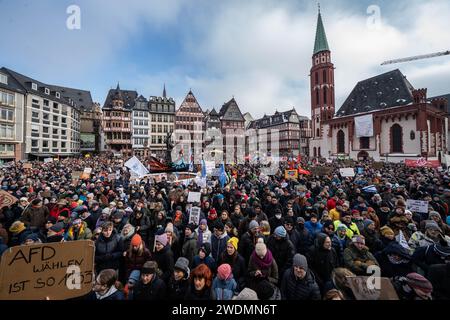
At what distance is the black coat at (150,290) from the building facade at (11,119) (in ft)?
141

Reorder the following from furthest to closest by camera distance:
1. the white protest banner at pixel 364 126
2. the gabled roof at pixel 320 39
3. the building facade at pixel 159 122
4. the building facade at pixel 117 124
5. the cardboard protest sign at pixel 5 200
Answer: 1. the gabled roof at pixel 320 39
2. the building facade at pixel 159 122
3. the building facade at pixel 117 124
4. the white protest banner at pixel 364 126
5. the cardboard protest sign at pixel 5 200

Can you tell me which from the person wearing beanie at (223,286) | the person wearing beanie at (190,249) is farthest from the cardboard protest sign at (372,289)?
the person wearing beanie at (190,249)

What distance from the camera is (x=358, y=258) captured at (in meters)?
3.46

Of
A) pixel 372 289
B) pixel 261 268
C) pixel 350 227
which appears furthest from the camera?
pixel 350 227

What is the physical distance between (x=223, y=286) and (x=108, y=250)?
2414mm

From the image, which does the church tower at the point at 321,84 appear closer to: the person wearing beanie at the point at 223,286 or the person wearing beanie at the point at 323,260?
the person wearing beanie at the point at 323,260

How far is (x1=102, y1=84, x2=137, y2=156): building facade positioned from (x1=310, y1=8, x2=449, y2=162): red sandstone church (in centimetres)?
4760

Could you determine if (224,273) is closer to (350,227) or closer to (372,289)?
(372,289)

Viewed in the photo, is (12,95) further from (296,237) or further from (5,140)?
(296,237)

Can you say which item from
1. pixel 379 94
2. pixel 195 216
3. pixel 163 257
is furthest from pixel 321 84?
pixel 163 257

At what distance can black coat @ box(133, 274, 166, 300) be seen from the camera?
2.84 metres

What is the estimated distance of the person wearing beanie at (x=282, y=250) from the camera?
13.0 ft
